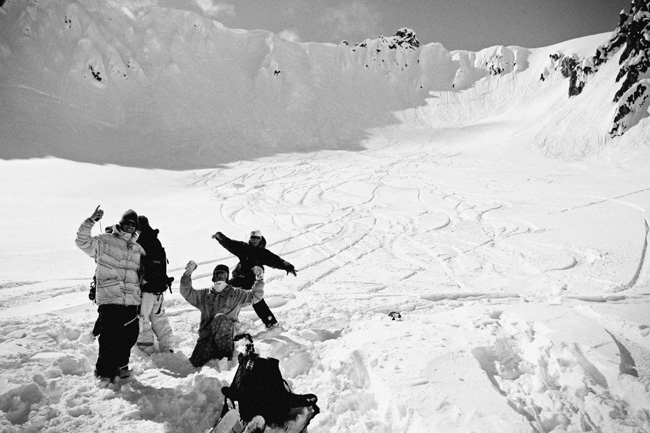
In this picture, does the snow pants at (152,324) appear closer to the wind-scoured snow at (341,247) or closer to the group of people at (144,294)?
the group of people at (144,294)

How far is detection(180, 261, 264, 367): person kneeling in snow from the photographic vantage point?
3.77m

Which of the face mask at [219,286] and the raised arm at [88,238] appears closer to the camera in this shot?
the raised arm at [88,238]

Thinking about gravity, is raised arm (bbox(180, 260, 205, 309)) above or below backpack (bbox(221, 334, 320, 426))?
above

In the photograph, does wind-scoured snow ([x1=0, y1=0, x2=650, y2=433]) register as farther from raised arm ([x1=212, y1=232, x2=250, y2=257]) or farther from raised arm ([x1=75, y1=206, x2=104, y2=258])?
raised arm ([x1=75, y1=206, x2=104, y2=258])

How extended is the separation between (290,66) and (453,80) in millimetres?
27513

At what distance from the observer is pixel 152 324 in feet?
13.6

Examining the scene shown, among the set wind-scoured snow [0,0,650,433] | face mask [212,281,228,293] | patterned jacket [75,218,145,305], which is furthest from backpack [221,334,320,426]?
patterned jacket [75,218,145,305]

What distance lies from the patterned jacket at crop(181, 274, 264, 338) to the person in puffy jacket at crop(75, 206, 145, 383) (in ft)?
1.82

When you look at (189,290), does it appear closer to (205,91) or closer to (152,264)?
(152,264)

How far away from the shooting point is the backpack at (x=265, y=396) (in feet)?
7.85

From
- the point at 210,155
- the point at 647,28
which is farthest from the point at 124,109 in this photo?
the point at 647,28

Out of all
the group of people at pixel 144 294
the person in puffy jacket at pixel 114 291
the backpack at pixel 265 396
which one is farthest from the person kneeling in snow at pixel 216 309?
the backpack at pixel 265 396

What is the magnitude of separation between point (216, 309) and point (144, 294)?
35.9 inches

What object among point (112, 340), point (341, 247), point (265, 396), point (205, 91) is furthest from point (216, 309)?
point (205, 91)
